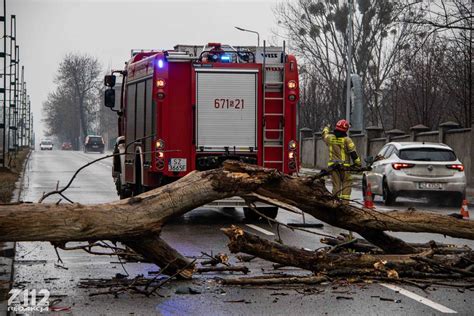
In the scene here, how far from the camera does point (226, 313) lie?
708 centimetres

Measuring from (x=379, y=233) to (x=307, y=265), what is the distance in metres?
1.22

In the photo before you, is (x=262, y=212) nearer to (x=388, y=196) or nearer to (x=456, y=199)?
(x=388, y=196)

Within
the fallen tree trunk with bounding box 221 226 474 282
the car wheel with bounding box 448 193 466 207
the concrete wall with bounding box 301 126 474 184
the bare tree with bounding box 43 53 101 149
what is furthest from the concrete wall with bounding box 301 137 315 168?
the bare tree with bounding box 43 53 101 149

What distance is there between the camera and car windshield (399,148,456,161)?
757 inches

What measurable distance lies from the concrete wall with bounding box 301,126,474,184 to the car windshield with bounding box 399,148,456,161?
8.73 m

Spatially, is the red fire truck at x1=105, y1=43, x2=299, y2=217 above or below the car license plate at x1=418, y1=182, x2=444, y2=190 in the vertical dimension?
above

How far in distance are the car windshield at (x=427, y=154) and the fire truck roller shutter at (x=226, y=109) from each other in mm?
5924

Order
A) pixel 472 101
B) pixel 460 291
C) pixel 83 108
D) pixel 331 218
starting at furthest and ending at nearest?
1. pixel 83 108
2. pixel 472 101
3. pixel 331 218
4. pixel 460 291

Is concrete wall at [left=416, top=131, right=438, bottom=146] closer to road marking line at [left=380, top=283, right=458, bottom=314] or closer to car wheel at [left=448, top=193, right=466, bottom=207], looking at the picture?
car wheel at [left=448, top=193, right=466, bottom=207]

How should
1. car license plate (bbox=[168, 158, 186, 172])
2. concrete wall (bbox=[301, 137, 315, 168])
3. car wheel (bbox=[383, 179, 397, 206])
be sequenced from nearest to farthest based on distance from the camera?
1. car license plate (bbox=[168, 158, 186, 172])
2. car wheel (bbox=[383, 179, 397, 206])
3. concrete wall (bbox=[301, 137, 315, 168])

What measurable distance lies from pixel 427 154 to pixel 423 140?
39.5 ft

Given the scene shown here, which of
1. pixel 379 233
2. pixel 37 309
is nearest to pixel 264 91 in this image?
pixel 379 233

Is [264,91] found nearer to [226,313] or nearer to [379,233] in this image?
[379,233]

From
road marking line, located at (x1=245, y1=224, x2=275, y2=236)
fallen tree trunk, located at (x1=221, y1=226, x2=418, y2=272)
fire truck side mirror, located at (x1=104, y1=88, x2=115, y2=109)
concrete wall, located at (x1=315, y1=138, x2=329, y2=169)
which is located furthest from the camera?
concrete wall, located at (x1=315, y1=138, x2=329, y2=169)
